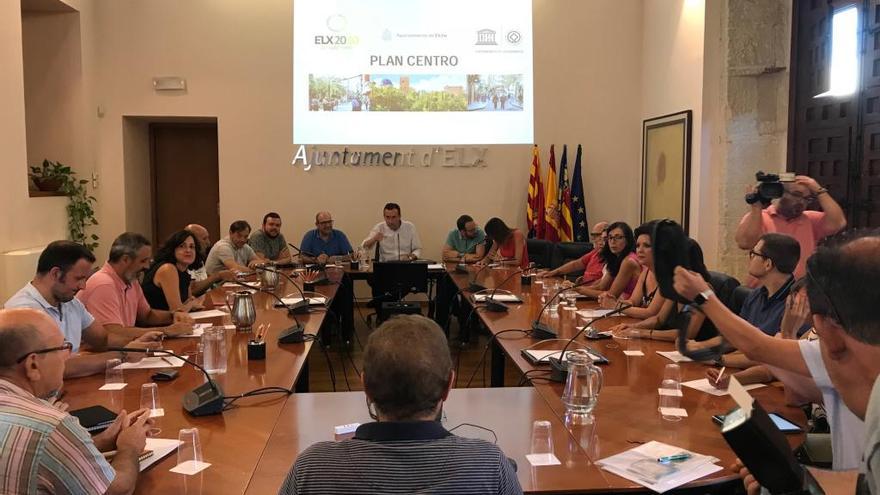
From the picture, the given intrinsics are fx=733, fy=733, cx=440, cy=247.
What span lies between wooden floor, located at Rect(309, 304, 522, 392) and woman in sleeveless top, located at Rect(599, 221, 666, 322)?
0.81 meters

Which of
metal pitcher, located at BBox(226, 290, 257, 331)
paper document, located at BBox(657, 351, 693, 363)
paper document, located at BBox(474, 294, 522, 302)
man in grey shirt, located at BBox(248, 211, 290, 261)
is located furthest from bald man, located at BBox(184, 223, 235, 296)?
paper document, located at BBox(657, 351, 693, 363)

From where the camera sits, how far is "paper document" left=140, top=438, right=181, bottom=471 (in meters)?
1.91

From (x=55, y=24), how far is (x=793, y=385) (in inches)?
301

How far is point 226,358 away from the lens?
9.80 feet

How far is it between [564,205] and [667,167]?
121 cm

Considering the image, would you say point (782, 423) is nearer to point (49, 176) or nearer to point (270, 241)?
point (270, 241)

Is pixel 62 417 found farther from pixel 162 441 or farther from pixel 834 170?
pixel 834 170

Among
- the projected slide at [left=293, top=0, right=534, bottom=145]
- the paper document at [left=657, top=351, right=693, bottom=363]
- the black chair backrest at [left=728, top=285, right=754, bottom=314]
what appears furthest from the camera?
the projected slide at [left=293, top=0, right=534, bottom=145]

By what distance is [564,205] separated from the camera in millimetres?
8195

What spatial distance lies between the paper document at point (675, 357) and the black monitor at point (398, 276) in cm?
338

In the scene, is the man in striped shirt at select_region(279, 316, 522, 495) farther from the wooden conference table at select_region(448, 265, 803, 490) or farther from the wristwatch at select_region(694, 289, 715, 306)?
the wristwatch at select_region(694, 289, 715, 306)

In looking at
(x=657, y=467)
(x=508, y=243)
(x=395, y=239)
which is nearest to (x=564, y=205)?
(x=508, y=243)

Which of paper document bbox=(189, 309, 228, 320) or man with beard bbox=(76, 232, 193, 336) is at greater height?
man with beard bbox=(76, 232, 193, 336)

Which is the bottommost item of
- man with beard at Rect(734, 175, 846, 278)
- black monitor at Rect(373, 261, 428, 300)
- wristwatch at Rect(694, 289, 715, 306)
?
black monitor at Rect(373, 261, 428, 300)
